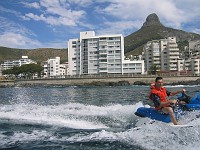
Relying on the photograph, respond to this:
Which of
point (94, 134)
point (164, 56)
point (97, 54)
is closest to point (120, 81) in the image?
point (97, 54)

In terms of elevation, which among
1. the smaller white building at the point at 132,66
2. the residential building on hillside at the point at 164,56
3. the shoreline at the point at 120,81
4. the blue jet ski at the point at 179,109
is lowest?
the shoreline at the point at 120,81

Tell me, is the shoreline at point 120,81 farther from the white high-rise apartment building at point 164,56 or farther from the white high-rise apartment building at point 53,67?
the white high-rise apartment building at point 53,67

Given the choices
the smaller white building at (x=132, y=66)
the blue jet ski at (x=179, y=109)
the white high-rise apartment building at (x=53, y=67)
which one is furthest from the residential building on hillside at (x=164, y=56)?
the blue jet ski at (x=179, y=109)

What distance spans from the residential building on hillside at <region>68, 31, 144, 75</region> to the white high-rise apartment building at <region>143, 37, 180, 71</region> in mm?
19481

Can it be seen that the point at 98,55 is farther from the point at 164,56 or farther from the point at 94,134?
the point at 94,134

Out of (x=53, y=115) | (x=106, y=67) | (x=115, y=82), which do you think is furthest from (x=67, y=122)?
(x=106, y=67)

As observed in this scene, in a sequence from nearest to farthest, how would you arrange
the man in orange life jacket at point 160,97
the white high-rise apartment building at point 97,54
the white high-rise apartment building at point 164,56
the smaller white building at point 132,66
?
1. the man in orange life jacket at point 160,97
2. the smaller white building at point 132,66
3. the white high-rise apartment building at point 97,54
4. the white high-rise apartment building at point 164,56

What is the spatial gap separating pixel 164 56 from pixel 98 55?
99.9ft

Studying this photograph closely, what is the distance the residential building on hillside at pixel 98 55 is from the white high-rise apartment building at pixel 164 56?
63.9 ft

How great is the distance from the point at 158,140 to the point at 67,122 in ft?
18.0

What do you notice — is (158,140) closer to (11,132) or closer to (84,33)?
(11,132)

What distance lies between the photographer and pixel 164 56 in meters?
127

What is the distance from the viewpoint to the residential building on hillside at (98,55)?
11431 cm

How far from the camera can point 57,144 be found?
32.0ft
